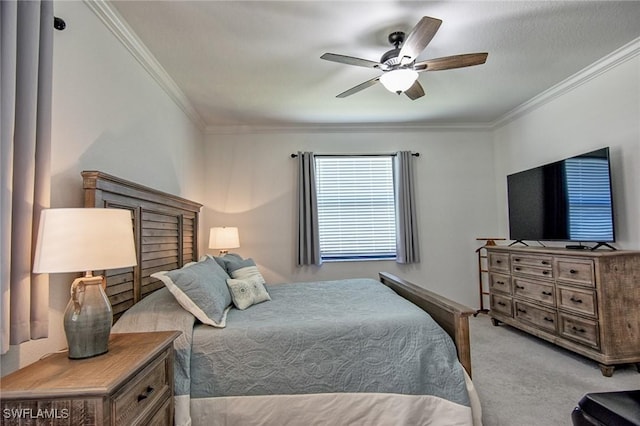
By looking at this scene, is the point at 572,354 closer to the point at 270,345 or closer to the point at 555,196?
the point at 555,196

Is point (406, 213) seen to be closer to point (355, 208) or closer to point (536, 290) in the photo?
point (355, 208)

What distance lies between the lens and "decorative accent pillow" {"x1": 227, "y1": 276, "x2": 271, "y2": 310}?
2.32 meters

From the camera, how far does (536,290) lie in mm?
3338

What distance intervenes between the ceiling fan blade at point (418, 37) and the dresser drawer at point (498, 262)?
2721mm

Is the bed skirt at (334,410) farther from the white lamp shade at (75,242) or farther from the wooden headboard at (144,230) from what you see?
the white lamp shade at (75,242)

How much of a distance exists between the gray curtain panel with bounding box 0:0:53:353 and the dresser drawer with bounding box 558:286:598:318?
3689 millimetres

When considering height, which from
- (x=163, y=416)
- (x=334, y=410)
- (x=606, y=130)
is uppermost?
(x=606, y=130)

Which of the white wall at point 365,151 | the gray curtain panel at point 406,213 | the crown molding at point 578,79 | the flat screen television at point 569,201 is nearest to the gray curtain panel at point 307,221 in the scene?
the white wall at point 365,151

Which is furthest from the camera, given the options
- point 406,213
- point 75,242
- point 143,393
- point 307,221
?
point 406,213

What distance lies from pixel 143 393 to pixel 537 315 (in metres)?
3.58

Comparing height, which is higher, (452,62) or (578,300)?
(452,62)

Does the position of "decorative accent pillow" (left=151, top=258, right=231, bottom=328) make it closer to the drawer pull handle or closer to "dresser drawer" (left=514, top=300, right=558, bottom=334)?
the drawer pull handle

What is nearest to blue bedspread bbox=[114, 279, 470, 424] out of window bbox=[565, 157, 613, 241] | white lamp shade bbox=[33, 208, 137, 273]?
white lamp shade bbox=[33, 208, 137, 273]

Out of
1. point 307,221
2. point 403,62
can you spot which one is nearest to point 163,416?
point 403,62
